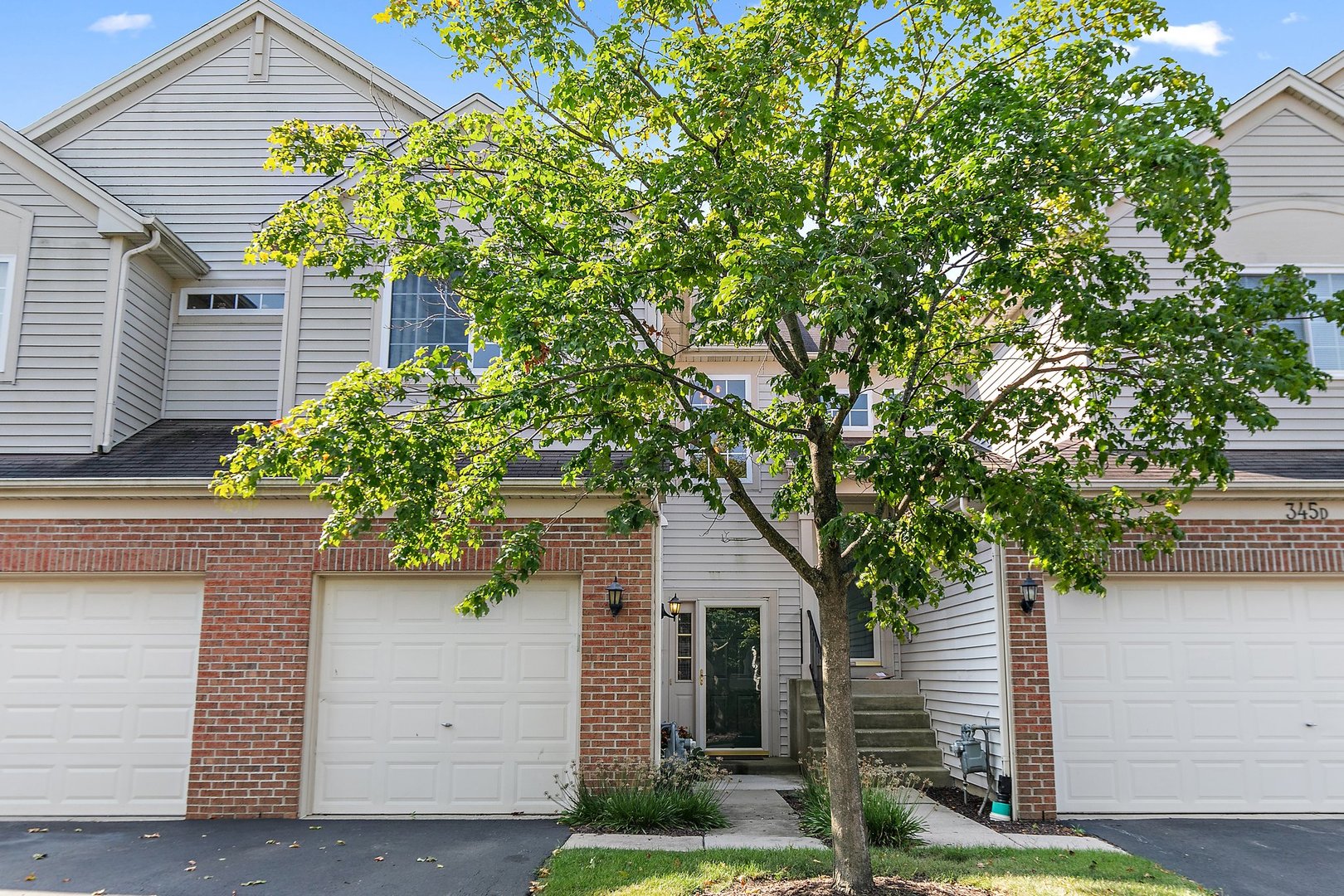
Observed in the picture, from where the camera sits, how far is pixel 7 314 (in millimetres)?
11227

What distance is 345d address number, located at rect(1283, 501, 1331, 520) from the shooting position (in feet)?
32.2

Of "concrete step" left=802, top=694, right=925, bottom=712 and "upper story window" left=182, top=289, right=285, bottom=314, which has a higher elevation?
"upper story window" left=182, top=289, right=285, bottom=314

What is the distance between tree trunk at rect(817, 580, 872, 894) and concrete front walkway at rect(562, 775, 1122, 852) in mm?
1526

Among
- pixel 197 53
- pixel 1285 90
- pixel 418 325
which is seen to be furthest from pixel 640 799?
pixel 1285 90

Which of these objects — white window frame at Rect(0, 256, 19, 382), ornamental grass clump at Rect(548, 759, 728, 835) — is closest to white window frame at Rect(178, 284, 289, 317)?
white window frame at Rect(0, 256, 19, 382)

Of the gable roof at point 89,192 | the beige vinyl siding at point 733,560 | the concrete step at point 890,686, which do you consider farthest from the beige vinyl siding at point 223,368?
the concrete step at point 890,686

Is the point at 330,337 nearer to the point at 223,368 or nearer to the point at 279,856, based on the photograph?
the point at 223,368

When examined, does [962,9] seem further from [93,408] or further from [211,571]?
[93,408]

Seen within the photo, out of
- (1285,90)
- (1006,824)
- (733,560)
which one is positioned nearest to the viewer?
(1006,824)

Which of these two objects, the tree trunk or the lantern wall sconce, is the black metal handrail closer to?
the lantern wall sconce

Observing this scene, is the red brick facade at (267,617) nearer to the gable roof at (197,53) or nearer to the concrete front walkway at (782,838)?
the concrete front walkway at (782,838)

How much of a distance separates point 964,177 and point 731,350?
28.6ft

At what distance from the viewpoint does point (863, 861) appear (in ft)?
21.6

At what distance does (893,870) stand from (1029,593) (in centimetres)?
355
